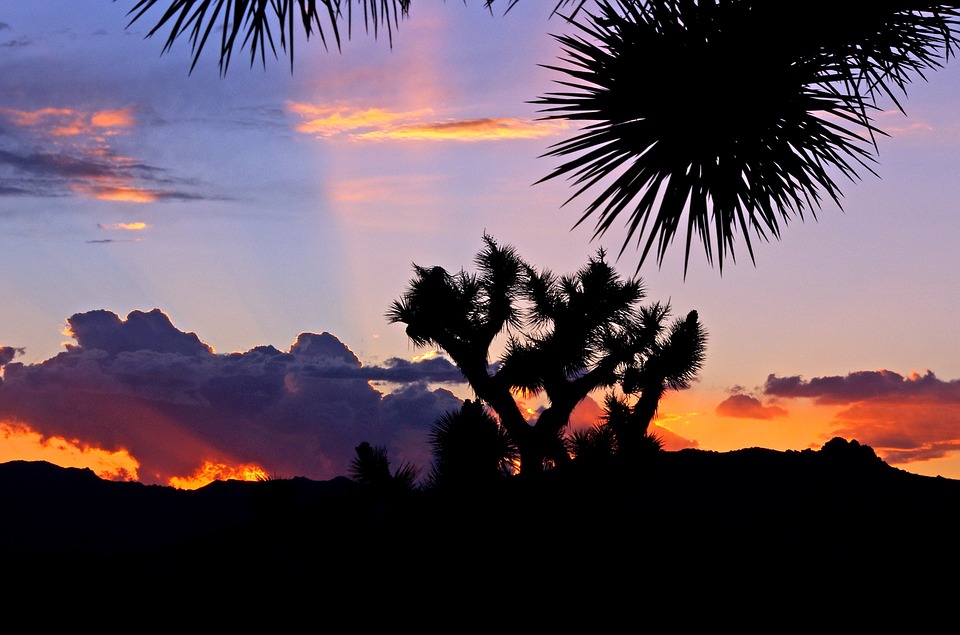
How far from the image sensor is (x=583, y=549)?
Answer: 675 cm

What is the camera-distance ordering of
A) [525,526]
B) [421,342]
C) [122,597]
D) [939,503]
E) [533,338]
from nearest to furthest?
[525,526] < [533,338] < [421,342] < [122,597] < [939,503]

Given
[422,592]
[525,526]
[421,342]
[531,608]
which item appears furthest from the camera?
[421,342]

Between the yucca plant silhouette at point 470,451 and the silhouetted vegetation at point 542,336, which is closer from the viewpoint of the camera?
the yucca plant silhouette at point 470,451

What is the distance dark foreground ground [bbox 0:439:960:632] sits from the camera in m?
6.70

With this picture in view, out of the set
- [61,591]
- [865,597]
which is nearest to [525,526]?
[865,597]

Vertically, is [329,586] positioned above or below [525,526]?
below

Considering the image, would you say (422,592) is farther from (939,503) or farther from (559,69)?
(939,503)

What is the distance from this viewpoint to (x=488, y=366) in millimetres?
13562

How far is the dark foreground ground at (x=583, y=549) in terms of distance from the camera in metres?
6.70

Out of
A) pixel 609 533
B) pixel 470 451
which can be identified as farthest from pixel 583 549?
pixel 470 451

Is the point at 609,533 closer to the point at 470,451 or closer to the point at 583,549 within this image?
the point at 583,549

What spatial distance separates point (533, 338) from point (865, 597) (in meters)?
9.11

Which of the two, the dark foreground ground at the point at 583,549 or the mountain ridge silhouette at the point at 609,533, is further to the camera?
the dark foreground ground at the point at 583,549

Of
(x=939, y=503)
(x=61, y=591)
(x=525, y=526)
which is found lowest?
(x=61, y=591)
